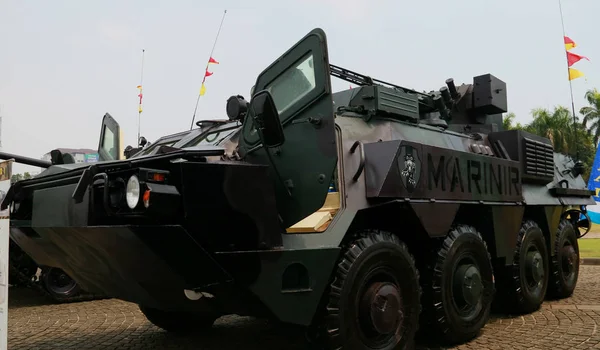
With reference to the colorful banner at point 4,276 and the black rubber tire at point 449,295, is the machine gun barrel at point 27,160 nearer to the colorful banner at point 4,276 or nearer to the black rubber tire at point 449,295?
the colorful banner at point 4,276

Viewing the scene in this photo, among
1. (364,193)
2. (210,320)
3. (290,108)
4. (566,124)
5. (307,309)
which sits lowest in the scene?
(210,320)

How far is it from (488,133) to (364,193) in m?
3.19

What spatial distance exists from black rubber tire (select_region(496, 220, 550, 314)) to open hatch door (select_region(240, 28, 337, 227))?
3253 millimetres

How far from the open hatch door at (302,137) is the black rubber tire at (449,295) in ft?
5.07

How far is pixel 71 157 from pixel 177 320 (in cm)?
182

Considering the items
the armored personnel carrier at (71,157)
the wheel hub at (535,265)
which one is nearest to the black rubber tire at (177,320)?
the armored personnel carrier at (71,157)

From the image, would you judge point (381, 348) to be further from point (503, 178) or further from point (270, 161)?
point (503, 178)

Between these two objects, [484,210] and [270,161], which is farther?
[484,210]

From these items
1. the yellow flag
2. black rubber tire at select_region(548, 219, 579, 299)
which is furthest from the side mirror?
the yellow flag

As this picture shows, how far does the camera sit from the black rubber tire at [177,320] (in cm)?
529

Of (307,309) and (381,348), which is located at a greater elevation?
(307,309)

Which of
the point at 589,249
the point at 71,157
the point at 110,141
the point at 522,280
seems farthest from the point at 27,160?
the point at 589,249

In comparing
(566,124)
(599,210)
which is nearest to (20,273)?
(599,210)

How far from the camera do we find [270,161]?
11.9 feet
